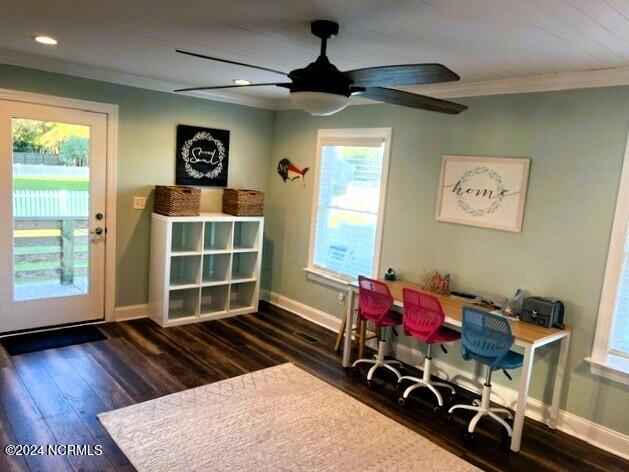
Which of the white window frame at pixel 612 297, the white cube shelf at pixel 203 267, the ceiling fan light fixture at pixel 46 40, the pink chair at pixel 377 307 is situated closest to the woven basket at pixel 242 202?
the white cube shelf at pixel 203 267

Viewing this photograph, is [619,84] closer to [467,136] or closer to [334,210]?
[467,136]

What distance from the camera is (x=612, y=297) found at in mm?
2973

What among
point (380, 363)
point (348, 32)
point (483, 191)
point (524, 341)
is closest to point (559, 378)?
point (524, 341)

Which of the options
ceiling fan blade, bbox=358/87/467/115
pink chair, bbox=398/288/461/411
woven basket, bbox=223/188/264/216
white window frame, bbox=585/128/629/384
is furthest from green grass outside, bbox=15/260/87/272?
white window frame, bbox=585/128/629/384

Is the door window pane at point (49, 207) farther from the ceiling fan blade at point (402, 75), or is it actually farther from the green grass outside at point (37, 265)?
the ceiling fan blade at point (402, 75)

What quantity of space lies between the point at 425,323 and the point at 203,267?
9.18ft

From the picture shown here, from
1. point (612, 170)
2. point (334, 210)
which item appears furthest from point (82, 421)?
point (612, 170)

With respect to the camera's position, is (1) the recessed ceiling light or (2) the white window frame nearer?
(2) the white window frame

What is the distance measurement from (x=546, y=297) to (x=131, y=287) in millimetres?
3827

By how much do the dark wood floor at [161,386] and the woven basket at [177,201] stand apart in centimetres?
115

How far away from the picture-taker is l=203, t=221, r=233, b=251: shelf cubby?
16.7ft

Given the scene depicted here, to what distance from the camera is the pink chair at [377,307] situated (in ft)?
11.9

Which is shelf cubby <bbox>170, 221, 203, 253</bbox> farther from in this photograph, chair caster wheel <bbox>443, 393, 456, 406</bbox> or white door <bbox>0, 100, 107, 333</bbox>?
chair caster wheel <bbox>443, 393, 456, 406</bbox>

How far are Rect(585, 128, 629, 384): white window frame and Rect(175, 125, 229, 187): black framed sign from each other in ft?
12.3
